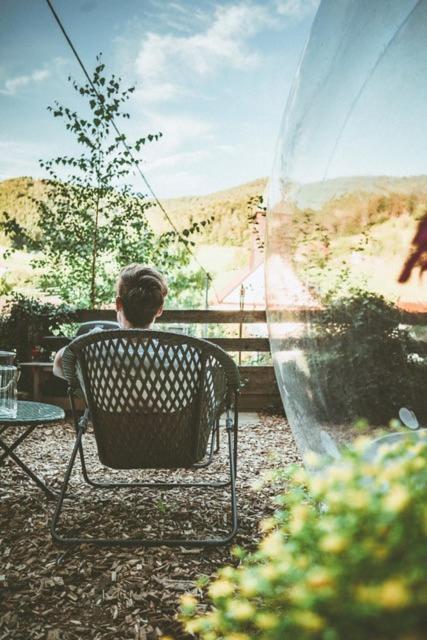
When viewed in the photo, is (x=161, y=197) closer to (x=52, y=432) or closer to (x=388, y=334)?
(x=52, y=432)

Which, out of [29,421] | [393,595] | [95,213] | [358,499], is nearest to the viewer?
[393,595]

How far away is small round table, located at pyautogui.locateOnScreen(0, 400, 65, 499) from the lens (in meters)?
2.46

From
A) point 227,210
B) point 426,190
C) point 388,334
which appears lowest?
point 388,334

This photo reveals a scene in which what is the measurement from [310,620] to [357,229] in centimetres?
97

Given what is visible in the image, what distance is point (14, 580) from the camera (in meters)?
1.91

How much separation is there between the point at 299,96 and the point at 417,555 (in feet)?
4.86

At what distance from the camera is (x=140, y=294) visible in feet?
8.39

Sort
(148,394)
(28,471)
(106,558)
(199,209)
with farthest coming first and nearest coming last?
(199,209), (28,471), (148,394), (106,558)

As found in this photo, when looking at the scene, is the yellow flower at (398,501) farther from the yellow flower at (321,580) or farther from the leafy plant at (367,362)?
the leafy plant at (367,362)

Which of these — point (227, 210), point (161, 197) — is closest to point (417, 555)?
point (161, 197)

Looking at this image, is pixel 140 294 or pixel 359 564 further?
pixel 140 294

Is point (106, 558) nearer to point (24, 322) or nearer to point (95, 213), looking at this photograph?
point (24, 322)

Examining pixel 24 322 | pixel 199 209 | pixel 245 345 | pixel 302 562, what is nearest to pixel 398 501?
pixel 302 562

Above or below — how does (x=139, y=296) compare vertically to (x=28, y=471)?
above
